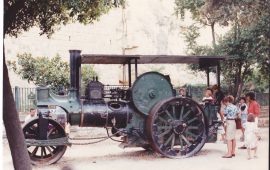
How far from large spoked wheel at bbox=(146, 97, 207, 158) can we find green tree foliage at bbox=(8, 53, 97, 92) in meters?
3.19

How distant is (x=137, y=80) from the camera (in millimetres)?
6914

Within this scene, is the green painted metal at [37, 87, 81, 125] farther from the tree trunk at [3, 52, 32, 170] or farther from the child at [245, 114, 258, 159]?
the tree trunk at [3, 52, 32, 170]

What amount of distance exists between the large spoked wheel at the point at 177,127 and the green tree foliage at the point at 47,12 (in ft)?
7.30

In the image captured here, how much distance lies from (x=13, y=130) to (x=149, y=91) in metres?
3.87

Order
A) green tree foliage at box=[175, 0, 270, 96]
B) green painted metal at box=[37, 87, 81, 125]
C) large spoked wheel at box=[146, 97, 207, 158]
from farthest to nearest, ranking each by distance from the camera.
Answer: green tree foliage at box=[175, 0, 270, 96] → large spoked wheel at box=[146, 97, 207, 158] → green painted metal at box=[37, 87, 81, 125]

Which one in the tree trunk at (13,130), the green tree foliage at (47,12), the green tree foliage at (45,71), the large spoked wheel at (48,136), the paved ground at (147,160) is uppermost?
the green tree foliage at (47,12)

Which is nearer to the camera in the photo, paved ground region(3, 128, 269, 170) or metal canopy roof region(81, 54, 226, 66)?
paved ground region(3, 128, 269, 170)

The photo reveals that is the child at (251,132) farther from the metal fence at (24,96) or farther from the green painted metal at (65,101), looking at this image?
the metal fence at (24,96)

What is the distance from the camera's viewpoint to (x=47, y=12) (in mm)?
7203

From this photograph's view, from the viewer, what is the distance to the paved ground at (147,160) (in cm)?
624

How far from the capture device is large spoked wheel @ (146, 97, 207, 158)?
689cm

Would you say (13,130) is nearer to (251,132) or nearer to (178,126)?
(251,132)

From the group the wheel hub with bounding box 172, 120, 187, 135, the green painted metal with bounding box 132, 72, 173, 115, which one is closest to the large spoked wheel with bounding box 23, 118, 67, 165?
the green painted metal with bounding box 132, 72, 173, 115

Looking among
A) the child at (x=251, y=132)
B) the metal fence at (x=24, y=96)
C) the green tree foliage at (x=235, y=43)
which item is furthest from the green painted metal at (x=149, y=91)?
the metal fence at (x=24, y=96)
